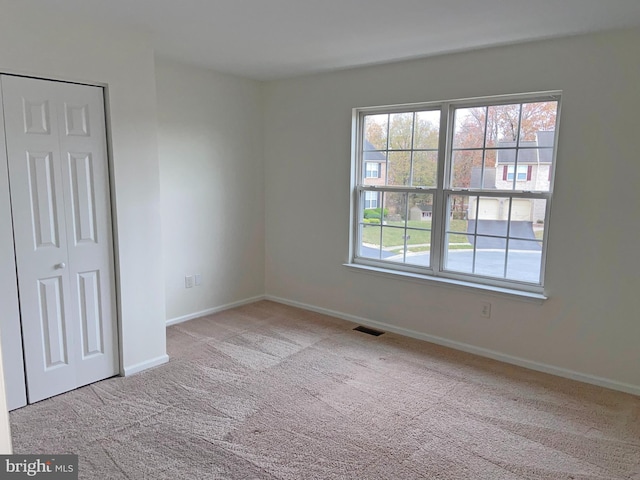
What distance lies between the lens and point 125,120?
2975 millimetres

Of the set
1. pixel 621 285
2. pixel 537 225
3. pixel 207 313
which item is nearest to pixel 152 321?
pixel 207 313

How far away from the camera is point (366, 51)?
3.42 metres

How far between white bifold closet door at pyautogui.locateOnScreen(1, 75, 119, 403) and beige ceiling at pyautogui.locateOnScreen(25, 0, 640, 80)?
571mm

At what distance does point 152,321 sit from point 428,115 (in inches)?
107

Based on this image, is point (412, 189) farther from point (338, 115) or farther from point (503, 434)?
point (503, 434)

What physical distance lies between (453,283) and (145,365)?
8.01 ft

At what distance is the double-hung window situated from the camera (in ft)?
10.8

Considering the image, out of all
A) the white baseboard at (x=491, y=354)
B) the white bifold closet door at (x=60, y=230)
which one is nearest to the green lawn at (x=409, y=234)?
the white baseboard at (x=491, y=354)

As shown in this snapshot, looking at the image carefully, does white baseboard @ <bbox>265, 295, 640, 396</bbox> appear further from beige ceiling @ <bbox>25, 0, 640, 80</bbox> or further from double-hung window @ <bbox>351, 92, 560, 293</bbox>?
beige ceiling @ <bbox>25, 0, 640, 80</bbox>

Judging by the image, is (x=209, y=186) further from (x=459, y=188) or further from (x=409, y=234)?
(x=459, y=188)

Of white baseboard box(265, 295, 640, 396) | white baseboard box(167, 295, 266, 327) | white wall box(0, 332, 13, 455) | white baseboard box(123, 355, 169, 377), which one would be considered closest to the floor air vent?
white baseboard box(265, 295, 640, 396)

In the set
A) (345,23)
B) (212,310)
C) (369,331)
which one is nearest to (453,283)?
(369,331)

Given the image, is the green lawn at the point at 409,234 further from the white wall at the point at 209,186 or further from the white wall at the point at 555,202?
the white wall at the point at 209,186

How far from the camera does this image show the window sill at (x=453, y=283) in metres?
3.27
